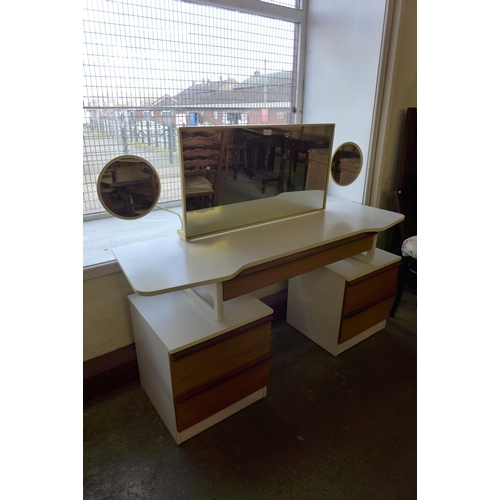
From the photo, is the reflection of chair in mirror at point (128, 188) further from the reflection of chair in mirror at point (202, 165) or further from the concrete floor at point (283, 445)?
the concrete floor at point (283, 445)

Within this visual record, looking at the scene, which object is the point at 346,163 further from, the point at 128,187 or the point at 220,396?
the point at 220,396

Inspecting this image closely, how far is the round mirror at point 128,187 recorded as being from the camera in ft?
4.25

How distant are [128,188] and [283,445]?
1180 mm

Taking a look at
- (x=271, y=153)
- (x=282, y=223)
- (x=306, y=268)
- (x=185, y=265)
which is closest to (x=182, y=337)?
(x=185, y=265)

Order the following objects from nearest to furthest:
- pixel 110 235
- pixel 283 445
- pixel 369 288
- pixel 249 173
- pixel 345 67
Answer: pixel 283 445
pixel 249 173
pixel 110 235
pixel 369 288
pixel 345 67

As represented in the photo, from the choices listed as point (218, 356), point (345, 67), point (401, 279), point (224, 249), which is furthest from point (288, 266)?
point (345, 67)

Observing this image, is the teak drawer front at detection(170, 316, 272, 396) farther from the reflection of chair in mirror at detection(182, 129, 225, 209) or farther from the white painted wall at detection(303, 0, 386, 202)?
the white painted wall at detection(303, 0, 386, 202)

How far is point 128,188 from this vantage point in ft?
4.44

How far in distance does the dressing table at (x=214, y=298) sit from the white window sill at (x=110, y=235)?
0.20m

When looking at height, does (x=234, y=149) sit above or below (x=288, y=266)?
above

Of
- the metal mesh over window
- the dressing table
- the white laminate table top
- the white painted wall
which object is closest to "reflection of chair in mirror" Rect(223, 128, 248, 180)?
the dressing table

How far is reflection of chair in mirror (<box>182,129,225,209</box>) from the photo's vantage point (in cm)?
137

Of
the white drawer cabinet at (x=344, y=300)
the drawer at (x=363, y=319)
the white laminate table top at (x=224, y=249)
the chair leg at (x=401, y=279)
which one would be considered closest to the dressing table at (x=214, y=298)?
the white laminate table top at (x=224, y=249)
